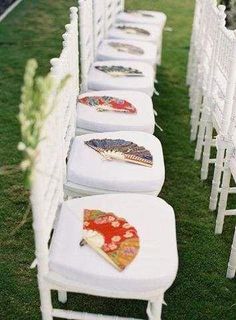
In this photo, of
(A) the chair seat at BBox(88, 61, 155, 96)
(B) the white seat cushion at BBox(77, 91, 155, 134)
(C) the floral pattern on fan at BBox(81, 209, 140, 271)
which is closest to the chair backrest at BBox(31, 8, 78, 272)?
(C) the floral pattern on fan at BBox(81, 209, 140, 271)

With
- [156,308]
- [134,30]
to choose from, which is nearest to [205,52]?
[134,30]

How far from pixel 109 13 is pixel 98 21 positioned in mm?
484

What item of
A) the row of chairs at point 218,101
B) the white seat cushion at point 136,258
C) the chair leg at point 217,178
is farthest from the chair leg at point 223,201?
the white seat cushion at point 136,258

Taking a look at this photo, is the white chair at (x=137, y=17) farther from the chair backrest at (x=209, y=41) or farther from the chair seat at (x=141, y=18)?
the chair backrest at (x=209, y=41)

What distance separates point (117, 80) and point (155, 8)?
3.60 metres

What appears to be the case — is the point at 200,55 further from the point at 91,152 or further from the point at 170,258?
the point at 170,258

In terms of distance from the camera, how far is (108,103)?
3.00 metres

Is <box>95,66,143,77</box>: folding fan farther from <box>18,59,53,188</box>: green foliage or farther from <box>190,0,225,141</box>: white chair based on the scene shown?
<box>18,59,53,188</box>: green foliage

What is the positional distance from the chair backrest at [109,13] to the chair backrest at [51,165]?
165cm

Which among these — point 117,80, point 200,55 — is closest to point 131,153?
point 117,80

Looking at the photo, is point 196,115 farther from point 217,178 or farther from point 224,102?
point 224,102

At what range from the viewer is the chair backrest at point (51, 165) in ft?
5.70

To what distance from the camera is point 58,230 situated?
207cm

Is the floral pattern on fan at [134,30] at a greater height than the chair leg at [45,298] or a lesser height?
greater
